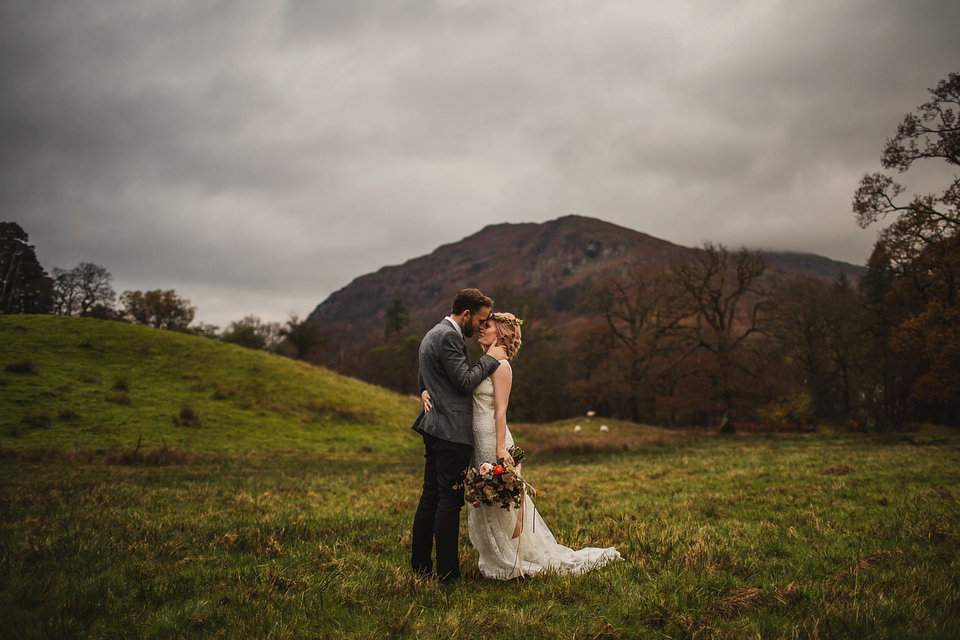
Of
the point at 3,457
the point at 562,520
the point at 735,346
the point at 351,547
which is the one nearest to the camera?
the point at 351,547

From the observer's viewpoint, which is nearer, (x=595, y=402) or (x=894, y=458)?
(x=894, y=458)

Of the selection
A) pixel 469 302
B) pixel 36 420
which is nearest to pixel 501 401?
pixel 469 302

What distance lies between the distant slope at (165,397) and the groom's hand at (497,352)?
23006 mm

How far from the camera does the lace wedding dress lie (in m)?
4.97

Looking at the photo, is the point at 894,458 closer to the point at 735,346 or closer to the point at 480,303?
the point at 480,303

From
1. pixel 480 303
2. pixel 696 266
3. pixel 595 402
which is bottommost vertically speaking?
pixel 595 402

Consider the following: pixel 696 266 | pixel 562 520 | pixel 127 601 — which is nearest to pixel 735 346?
pixel 696 266

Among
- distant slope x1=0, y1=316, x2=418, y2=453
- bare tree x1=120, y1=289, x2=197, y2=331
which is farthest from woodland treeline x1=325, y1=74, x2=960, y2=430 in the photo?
bare tree x1=120, y1=289, x2=197, y2=331

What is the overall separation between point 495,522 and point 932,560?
13.6ft

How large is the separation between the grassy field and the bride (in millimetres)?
262

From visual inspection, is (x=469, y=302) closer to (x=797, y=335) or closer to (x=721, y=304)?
(x=721, y=304)

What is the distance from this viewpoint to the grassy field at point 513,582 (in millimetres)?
3529

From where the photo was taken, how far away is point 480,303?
5.22 meters

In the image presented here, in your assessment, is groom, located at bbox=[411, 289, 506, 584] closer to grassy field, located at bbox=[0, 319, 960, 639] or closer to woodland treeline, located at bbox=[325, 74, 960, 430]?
grassy field, located at bbox=[0, 319, 960, 639]
